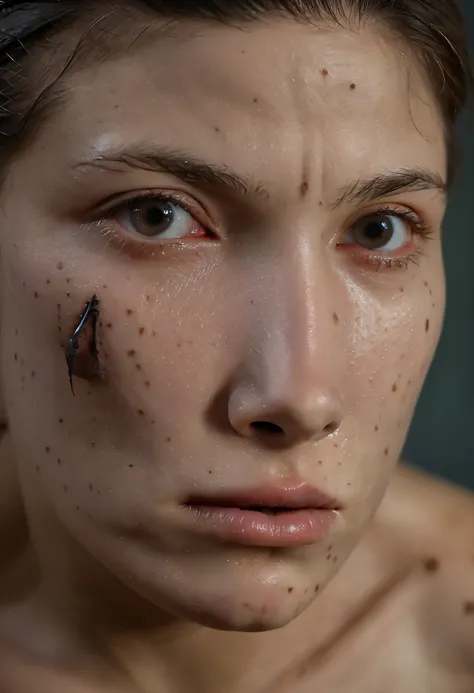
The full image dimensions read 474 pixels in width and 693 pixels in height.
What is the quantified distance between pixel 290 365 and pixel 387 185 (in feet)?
0.64

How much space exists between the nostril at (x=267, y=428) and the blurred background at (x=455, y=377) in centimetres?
90

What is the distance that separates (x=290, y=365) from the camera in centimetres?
67

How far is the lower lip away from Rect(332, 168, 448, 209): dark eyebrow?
0.26 metres

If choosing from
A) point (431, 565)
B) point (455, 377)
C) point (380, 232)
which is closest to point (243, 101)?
point (380, 232)

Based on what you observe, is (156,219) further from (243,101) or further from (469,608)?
(469,608)

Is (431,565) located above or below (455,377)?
below

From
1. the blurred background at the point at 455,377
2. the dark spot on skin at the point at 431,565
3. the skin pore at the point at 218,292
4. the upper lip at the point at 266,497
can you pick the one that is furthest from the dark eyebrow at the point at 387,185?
the blurred background at the point at 455,377

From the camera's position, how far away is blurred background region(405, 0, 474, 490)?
4.86 feet

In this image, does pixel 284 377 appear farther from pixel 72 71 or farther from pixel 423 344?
pixel 72 71

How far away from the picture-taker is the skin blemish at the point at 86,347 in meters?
0.71

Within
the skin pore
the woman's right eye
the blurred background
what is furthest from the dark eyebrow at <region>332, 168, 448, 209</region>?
the blurred background

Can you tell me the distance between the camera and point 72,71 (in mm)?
724

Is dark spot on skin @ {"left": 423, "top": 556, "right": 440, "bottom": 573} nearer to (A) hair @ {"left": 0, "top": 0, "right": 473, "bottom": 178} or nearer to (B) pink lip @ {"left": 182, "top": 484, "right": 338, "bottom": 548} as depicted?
(B) pink lip @ {"left": 182, "top": 484, "right": 338, "bottom": 548}

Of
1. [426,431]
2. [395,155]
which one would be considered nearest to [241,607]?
[395,155]
